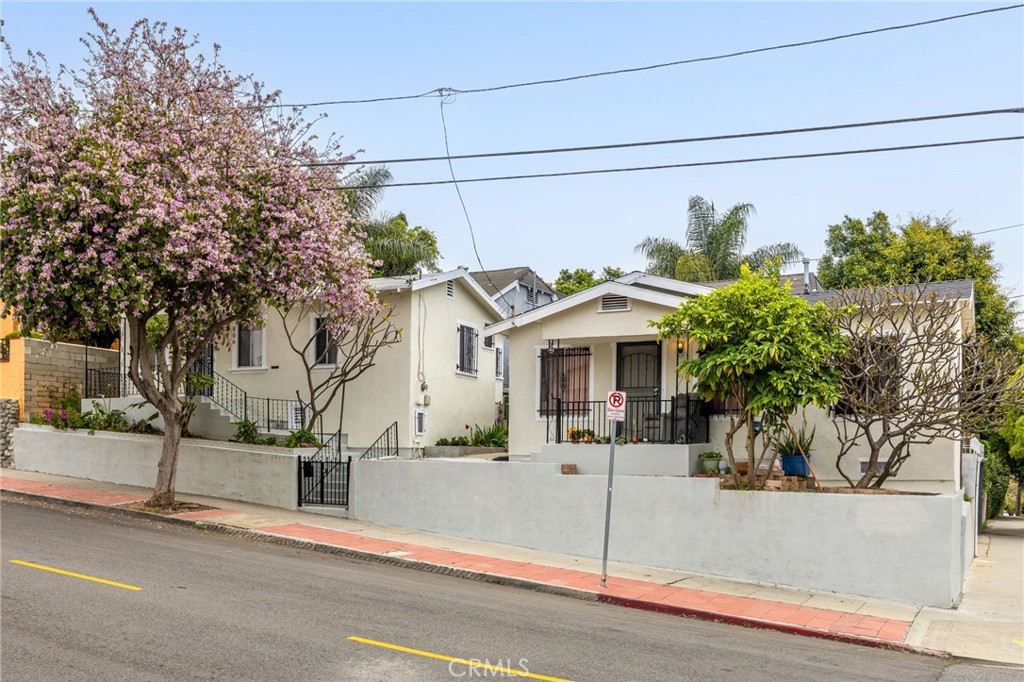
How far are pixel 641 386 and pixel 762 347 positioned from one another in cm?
537

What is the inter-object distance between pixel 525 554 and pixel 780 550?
4.38 metres

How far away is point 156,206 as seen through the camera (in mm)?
15836

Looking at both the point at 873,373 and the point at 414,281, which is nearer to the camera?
the point at 873,373

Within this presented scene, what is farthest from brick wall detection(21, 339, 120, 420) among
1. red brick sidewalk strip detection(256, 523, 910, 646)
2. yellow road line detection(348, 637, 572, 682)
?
yellow road line detection(348, 637, 572, 682)

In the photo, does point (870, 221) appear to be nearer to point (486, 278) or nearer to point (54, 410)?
point (486, 278)

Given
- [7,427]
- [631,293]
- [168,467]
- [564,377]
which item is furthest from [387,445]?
[7,427]

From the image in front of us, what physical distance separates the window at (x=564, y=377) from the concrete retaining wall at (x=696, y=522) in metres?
Result: 3.60

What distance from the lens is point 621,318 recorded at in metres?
19.8

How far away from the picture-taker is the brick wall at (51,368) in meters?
25.0

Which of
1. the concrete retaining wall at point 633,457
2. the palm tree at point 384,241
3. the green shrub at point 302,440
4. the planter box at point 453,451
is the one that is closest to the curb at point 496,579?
the green shrub at point 302,440

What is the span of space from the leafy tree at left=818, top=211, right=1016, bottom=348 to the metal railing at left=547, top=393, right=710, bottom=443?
48.9 ft

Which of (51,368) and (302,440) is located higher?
(51,368)

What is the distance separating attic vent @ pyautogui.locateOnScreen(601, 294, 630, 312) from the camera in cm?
1984

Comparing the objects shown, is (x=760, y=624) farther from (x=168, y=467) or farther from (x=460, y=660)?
(x=168, y=467)
